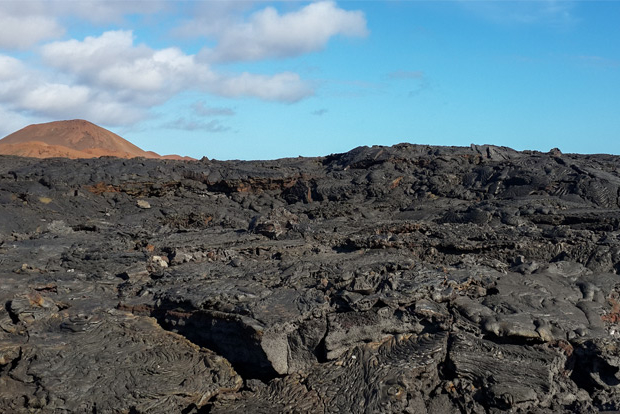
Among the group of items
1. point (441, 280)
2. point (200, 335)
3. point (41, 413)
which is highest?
point (441, 280)

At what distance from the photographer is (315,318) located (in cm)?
611

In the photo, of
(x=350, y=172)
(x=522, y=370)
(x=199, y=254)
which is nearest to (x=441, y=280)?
(x=522, y=370)

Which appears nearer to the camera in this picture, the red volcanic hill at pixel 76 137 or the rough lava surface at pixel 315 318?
the rough lava surface at pixel 315 318

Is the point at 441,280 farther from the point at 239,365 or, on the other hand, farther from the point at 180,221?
the point at 180,221

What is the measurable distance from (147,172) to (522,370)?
394 inches

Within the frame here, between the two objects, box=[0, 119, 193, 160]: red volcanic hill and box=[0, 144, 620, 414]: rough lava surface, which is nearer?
box=[0, 144, 620, 414]: rough lava surface

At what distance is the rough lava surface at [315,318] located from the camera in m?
5.57

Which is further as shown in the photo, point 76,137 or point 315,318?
point 76,137

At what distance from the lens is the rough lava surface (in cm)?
557

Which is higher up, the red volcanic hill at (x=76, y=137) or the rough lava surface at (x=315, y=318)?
the red volcanic hill at (x=76, y=137)

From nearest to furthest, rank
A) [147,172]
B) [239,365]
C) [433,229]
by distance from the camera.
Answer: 1. [239,365]
2. [433,229]
3. [147,172]

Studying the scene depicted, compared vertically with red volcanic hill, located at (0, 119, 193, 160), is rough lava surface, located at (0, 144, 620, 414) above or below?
below

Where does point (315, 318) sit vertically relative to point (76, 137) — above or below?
below

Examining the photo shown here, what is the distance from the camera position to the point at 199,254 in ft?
26.6
